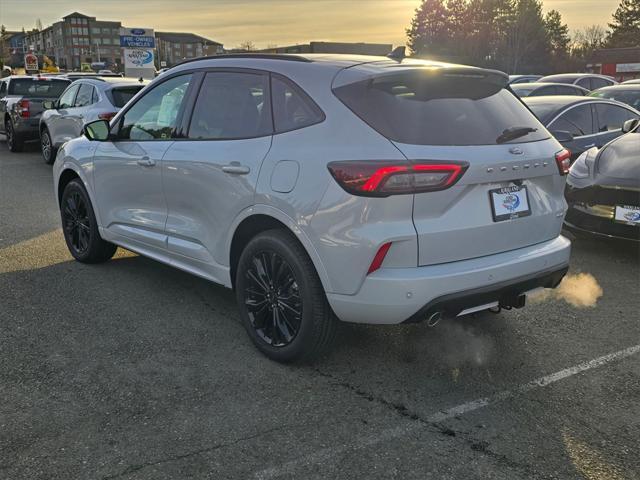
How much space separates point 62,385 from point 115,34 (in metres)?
168

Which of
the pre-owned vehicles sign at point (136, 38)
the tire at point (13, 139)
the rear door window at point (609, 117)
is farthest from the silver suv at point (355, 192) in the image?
the pre-owned vehicles sign at point (136, 38)

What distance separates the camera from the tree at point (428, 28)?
276ft

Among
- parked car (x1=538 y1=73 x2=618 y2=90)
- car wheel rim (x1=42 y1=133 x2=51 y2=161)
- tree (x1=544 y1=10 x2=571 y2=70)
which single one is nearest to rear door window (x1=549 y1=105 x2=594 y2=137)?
parked car (x1=538 y1=73 x2=618 y2=90)

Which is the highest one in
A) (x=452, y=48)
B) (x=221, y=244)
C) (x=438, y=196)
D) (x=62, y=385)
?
(x=452, y=48)

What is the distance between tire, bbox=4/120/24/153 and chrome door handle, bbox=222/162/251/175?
12179 mm

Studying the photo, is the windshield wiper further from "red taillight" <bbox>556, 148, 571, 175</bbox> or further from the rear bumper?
the rear bumper

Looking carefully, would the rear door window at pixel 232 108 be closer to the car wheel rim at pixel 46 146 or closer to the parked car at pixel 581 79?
the car wheel rim at pixel 46 146

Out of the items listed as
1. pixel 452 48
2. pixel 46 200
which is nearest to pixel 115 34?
pixel 452 48

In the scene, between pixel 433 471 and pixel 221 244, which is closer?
pixel 433 471

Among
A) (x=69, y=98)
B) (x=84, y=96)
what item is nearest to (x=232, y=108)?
(x=84, y=96)

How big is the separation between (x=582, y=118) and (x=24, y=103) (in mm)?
11312

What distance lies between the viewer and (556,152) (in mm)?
3631

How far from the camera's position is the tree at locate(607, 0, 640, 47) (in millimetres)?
77500

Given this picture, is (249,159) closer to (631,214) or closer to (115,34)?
(631,214)
